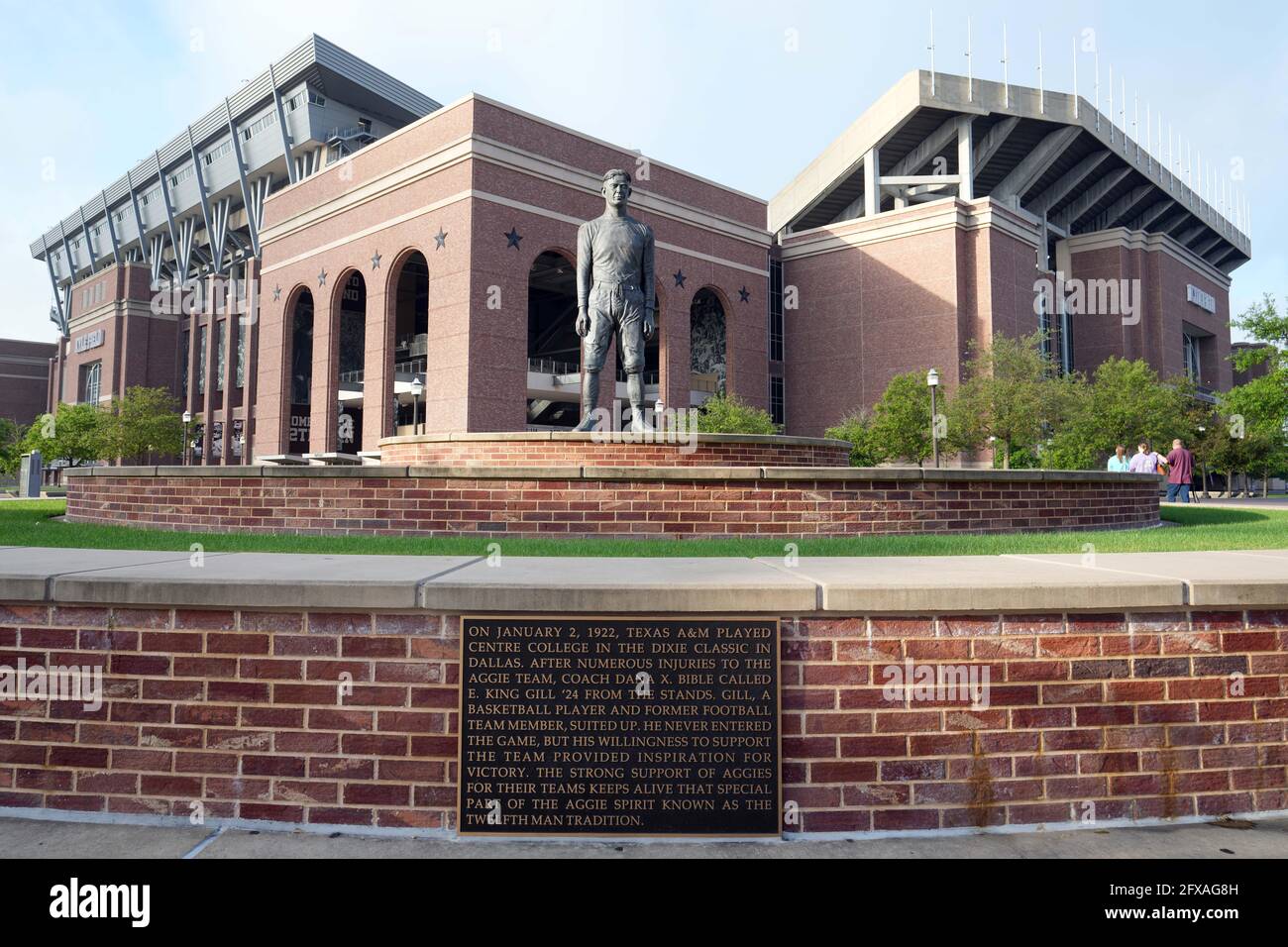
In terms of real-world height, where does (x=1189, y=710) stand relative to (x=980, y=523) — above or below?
below

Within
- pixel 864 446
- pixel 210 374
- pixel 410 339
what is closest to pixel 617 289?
pixel 864 446

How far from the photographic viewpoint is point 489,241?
89.7ft

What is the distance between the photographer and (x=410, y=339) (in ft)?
144

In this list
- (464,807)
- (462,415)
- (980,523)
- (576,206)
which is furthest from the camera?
(576,206)

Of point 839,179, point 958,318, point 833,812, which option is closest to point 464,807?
point 833,812

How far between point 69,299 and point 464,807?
263 feet

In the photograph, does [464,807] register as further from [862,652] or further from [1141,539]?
[1141,539]

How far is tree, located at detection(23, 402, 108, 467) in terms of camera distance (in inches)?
1609

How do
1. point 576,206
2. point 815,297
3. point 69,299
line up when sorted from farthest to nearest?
point 69,299, point 815,297, point 576,206

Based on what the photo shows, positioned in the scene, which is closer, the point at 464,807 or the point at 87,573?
the point at 464,807

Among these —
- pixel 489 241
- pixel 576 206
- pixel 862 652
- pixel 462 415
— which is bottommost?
pixel 862 652

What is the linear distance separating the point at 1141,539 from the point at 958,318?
32.0 meters

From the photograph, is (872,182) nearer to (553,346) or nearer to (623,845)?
(553,346)

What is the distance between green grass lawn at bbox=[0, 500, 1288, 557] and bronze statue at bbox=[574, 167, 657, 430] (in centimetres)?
427
